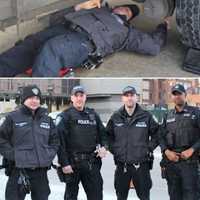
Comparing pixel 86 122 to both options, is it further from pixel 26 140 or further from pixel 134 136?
pixel 26 140

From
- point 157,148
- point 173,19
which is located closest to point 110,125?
point 157,148

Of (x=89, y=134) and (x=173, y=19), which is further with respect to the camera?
(x=173, y=19)

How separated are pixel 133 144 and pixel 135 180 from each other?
24cm

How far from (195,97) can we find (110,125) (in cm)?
67

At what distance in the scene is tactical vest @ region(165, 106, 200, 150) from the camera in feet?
13.3

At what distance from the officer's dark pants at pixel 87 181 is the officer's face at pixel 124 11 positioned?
1294 millimetres

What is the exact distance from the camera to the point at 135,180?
4160 millimetres

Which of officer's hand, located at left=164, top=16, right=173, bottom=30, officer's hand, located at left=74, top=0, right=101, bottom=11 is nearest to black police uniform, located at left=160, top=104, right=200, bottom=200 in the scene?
officer's hand, located at left=164, top=16, right=173, bottom=30

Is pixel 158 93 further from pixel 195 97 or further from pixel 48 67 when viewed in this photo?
pixel 48 67

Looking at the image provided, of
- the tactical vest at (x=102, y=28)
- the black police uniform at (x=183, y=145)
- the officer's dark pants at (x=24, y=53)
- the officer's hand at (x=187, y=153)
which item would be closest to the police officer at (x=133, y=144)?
the black police uniform at (x=183, y=145)

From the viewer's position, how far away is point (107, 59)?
476cm

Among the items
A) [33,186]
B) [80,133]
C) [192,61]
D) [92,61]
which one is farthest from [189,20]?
[33,186]

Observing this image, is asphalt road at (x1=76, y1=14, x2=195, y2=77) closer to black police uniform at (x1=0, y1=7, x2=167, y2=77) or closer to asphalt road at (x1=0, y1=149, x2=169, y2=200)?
black police uniform at (x1=0, y1=7, x2=167, y2=77)

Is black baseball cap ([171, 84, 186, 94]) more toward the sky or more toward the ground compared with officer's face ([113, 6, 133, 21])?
more toward the ground
